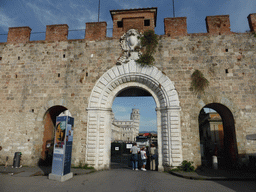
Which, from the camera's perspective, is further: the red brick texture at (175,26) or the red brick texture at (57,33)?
the red brick texture at (57,33)

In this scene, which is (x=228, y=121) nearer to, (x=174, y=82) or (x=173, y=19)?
(x=174, y=82)

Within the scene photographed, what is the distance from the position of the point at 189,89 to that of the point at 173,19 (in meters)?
4.31

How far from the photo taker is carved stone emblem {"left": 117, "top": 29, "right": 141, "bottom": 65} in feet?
31.2

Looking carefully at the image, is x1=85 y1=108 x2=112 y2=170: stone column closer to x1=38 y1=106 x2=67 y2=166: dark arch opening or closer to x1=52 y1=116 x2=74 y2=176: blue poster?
x1=52 y1=116 x2=74 y2=176: blue poster

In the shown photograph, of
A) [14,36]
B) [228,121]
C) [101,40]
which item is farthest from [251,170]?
[14,36]

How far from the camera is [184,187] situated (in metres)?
5.51

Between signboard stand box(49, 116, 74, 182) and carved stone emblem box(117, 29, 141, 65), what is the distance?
4.63 meters

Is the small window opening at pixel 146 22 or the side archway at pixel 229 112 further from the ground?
the small window opening at pixel 146 22

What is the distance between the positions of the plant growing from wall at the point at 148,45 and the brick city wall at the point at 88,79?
325 millimetres

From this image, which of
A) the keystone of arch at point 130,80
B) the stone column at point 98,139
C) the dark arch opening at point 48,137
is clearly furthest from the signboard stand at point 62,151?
the dark arch opening at point 48,137

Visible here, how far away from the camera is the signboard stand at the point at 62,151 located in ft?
20.4

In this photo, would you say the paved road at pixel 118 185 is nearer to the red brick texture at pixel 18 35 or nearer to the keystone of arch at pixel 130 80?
the keystone of arch at pixel 130 80

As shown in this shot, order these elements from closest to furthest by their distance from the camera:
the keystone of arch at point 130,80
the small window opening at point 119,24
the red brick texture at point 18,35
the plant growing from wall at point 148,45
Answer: the keystone of arch at point 130,80 < the plant growing from wall at point 148,45 < the small window opening at point 119,24 < the red brick texture at point 18,35

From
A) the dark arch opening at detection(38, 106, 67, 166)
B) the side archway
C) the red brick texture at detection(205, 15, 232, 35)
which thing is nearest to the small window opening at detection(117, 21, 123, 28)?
the red brick texture at detection(205, 15, 232, 35)
